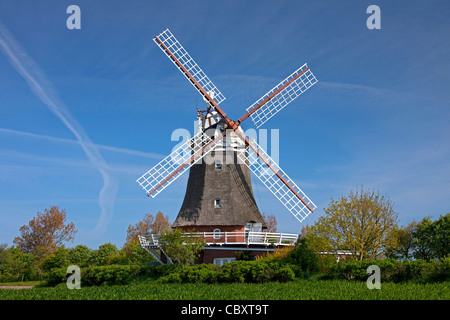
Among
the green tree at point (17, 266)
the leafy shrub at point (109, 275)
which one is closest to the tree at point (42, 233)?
the green tree at point (17, 266)

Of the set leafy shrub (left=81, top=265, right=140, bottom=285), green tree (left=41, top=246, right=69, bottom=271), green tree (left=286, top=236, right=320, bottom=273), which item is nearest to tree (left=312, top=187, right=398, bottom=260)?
green tree (left=286, top=236, right=320, bottom=273)

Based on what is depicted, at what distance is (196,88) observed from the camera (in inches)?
999

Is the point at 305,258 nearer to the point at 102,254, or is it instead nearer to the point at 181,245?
the point at 181,245

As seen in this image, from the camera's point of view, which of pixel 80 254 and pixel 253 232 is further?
pixel 80 254

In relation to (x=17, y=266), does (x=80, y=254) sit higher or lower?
higher

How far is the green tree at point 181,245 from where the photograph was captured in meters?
21.3

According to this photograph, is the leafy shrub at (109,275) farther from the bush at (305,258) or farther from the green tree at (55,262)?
the green tree at (55,262)

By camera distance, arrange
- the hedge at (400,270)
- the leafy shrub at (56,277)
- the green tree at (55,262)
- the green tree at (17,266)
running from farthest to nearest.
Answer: the green tree at (17,266)
the green tree at (55,262)
the leafy shrub at (56,277)
the hedge at (400,270)

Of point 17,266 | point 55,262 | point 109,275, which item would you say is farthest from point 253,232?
point 17,266

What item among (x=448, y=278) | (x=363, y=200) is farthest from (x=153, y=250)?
(x=448, y=278)

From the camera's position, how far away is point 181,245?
70.2 ft
